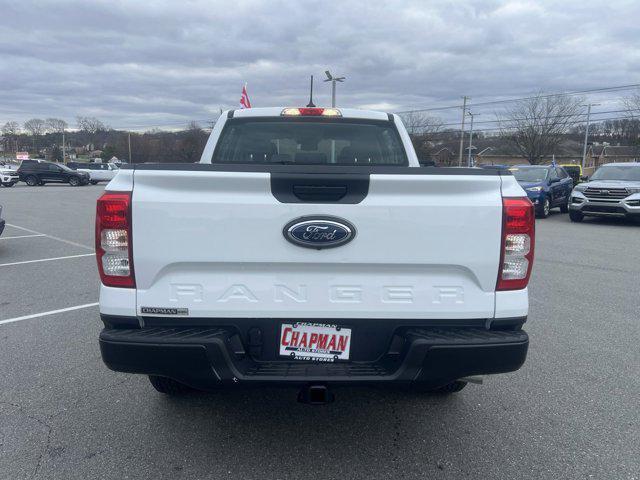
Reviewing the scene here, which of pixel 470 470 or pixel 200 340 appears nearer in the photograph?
pixel 200 340

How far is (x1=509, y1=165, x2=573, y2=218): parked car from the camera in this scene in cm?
1587

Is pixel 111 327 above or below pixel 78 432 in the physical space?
above

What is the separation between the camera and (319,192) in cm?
253

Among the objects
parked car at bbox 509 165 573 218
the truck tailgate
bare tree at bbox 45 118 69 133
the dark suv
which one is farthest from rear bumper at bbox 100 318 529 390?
bare tree at bbox 45 118 69 133

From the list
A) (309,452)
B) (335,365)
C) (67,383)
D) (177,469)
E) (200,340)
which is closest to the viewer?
(200,340)

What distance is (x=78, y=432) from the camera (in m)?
3.18

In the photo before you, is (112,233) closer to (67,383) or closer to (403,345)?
(403,345)

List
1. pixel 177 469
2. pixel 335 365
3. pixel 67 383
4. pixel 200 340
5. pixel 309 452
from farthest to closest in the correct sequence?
pixel 67 383 → pixel 309 452 → pixel 177 469 → pixel 335 365 → pixel 200 340

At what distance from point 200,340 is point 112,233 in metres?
0.68

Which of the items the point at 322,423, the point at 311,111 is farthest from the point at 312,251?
Answer: the point at 311,111

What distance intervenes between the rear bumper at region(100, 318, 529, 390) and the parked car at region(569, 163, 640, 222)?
44.8 ft

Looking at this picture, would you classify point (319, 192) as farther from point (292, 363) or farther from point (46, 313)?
point (46, 313)

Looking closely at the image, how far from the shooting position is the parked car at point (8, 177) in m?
32.0

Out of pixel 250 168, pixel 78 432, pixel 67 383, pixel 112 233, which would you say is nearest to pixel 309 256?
pixel 250 168
